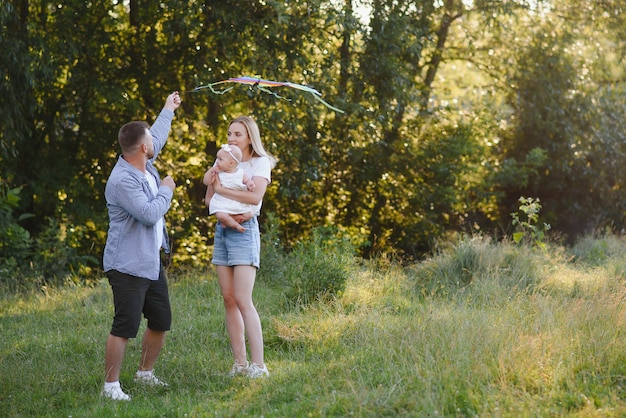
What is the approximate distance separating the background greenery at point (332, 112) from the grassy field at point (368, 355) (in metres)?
3.47

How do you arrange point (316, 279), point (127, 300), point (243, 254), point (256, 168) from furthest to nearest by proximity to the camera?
point (316, 279)
point (256, 168)
point (243, 254)
point (127, 300)

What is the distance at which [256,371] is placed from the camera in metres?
Result: 5.49

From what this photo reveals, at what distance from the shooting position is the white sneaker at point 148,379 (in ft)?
18.2

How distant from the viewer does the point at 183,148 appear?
44.2 ft

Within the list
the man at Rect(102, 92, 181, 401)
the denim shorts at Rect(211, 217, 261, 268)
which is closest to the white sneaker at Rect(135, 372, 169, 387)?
the man at Rect(102, 92, 181, 401)

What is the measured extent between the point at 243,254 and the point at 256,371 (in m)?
0.79

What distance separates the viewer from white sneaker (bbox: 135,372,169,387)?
18.2ft

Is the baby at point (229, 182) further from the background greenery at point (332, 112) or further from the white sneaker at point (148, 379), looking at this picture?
the background greenery at point (332, 112)

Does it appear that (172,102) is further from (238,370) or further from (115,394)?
(115,394)

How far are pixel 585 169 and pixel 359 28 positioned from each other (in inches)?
278

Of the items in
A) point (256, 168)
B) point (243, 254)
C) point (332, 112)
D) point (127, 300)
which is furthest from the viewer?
point (332, 112)

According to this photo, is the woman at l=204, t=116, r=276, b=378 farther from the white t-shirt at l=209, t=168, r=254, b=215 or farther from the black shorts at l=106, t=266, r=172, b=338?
the black shorts at l=106, t=266, r=172, b=338

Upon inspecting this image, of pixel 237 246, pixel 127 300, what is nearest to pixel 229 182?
pixel 237 246

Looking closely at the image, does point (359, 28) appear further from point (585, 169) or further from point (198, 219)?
point (585, 169)
